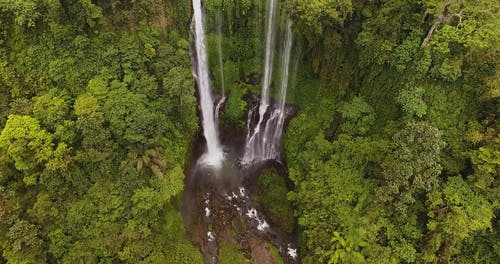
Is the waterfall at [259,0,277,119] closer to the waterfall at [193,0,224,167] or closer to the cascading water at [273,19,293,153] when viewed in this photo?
the cascading water at [273,19,293,153]

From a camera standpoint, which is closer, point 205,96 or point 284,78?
point 284,78

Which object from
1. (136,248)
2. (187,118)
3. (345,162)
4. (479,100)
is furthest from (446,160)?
(136,248)

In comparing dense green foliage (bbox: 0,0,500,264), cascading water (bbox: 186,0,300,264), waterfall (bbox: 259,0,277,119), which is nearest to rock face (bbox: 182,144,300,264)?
cascading water (bbox: 186,0,300,264)

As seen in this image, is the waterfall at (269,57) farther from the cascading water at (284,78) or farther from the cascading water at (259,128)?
the cascading water at (284,78)

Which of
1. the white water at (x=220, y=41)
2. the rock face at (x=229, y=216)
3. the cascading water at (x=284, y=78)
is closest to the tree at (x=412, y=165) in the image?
the rock face at (x=229, y=216)

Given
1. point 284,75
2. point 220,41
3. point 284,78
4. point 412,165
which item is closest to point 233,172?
point 284,78

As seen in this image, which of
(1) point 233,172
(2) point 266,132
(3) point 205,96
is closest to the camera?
(1) point 233,172

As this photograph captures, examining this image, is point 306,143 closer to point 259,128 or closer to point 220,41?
point 259,128

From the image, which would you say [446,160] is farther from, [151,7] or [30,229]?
[30,229]
